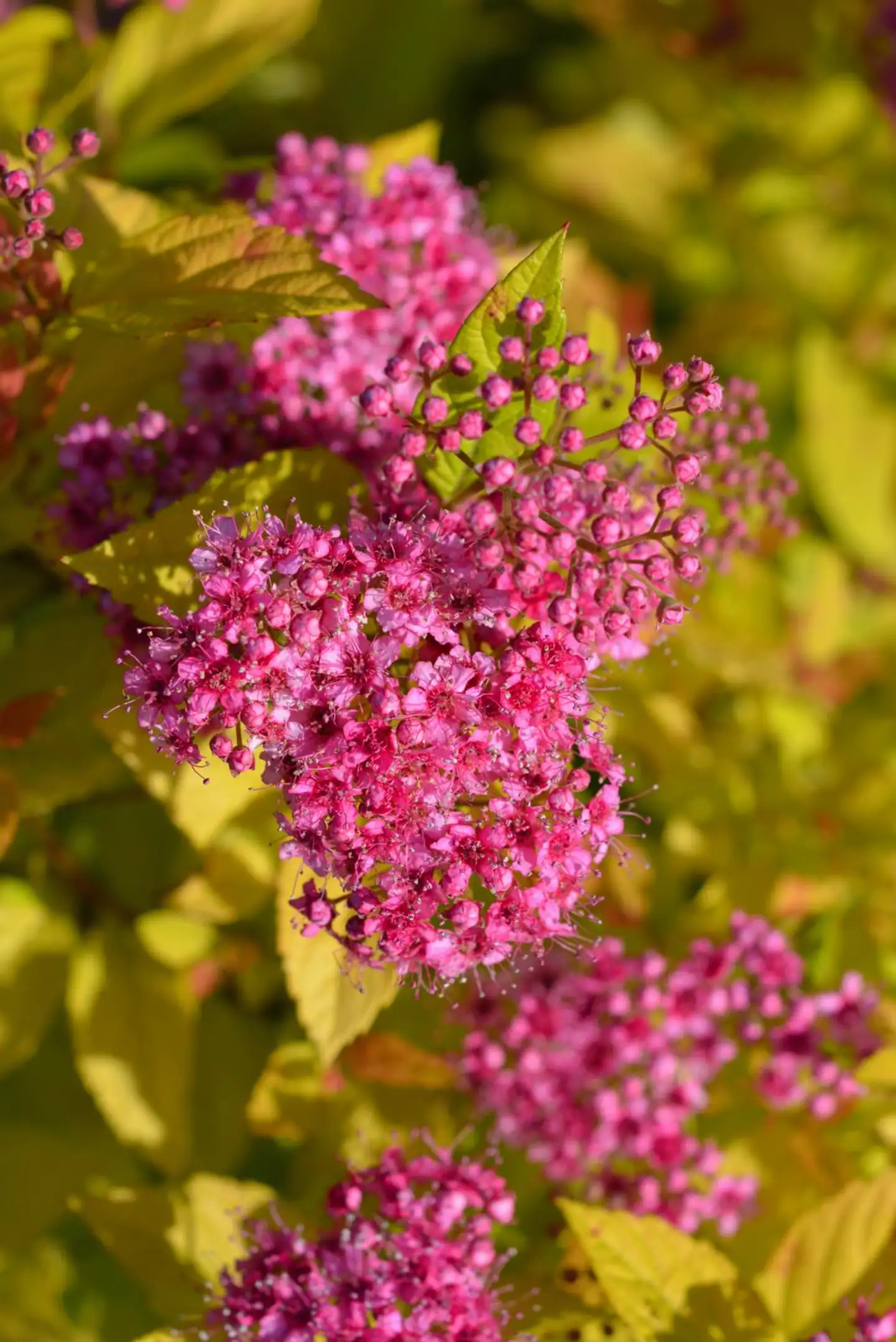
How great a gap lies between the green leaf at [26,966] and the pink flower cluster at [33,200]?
1.37 m

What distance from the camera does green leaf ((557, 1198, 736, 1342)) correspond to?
1989 mm

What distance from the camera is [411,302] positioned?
2207 millimetres

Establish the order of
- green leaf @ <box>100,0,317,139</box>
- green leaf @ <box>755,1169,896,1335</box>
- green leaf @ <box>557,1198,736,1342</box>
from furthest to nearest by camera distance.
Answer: green leaf @ <box>100,0,317,139</box>, green leaf @ <box>755,1169,896,1335</box>, green leaf @ <box>557,1198,736,1342</box>

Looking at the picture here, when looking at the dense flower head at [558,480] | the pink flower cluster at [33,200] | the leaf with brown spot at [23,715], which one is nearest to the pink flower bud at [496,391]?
the dense flower head at [558,480]

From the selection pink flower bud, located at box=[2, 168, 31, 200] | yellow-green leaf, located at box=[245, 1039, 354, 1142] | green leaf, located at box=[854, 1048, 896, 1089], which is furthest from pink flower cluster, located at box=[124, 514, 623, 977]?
green leaf, located at box=[854, 1048, 896, 1089]

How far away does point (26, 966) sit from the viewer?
8.34 ft

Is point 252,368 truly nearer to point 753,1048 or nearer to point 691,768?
point 691,768

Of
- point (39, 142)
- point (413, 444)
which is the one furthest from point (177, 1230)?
point (39, 142)

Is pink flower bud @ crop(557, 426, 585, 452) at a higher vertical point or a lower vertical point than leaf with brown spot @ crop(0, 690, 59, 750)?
higher

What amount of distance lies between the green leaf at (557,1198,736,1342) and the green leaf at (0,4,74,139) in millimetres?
2441

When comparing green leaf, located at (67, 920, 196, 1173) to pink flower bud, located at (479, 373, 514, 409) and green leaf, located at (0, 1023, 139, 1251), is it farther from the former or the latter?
pink flower bud, located at (479, 373, 514, 409)

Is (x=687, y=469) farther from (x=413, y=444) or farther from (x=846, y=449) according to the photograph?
(x=846, y=449)

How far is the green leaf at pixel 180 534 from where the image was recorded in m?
1.72

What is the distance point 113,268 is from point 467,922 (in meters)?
1.18
